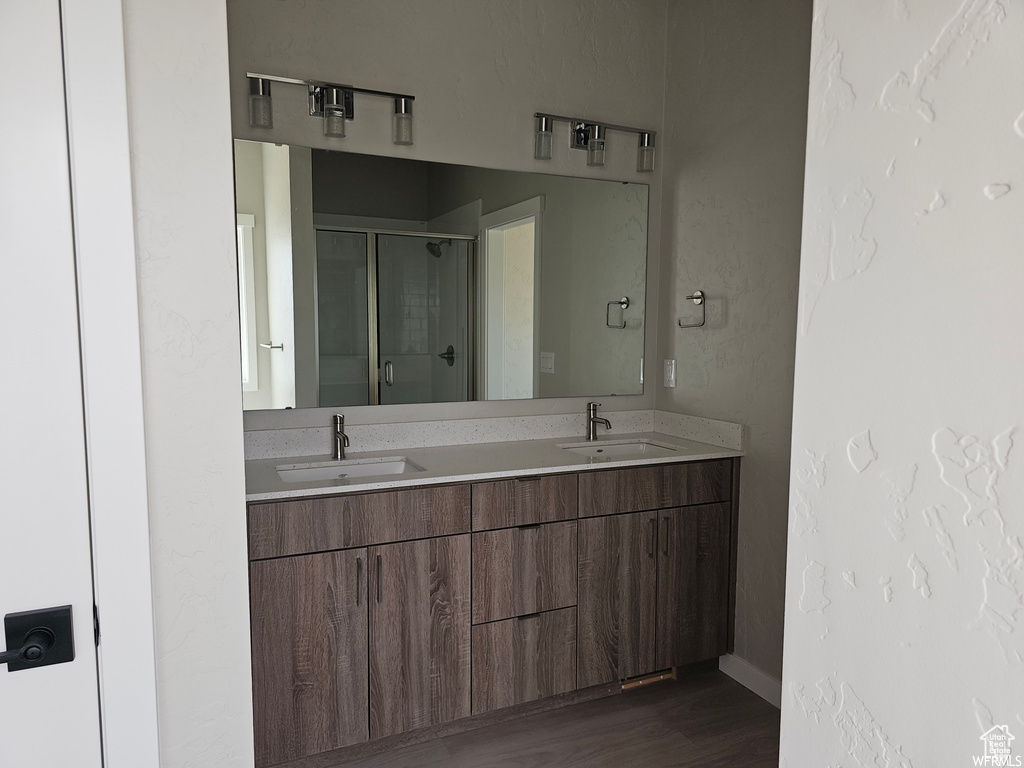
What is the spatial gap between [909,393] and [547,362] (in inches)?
86.8

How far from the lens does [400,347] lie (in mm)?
2670

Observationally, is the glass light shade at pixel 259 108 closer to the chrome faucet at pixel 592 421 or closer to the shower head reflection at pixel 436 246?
the shower head reflection at pixel 436 246

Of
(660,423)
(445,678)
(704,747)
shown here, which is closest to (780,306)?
(660,423)

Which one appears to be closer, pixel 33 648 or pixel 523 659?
pixel 33 648

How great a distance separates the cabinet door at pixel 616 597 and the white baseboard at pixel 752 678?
40 cm

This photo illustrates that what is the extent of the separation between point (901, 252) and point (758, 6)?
2276mm

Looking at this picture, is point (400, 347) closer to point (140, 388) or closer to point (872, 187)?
point (140, 388)

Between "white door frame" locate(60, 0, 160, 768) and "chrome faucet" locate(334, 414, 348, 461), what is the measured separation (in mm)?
1329

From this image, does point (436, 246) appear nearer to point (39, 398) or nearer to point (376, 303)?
point (376, 303)

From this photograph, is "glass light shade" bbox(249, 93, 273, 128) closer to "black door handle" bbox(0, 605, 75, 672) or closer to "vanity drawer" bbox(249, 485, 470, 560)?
"vanity drawer" bbox(249, 485, 470, 560)

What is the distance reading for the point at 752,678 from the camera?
2729 mm

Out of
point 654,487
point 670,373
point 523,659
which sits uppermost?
point 670,373

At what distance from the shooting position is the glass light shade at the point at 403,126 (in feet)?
8.29

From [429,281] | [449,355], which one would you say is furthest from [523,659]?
[429,281]
